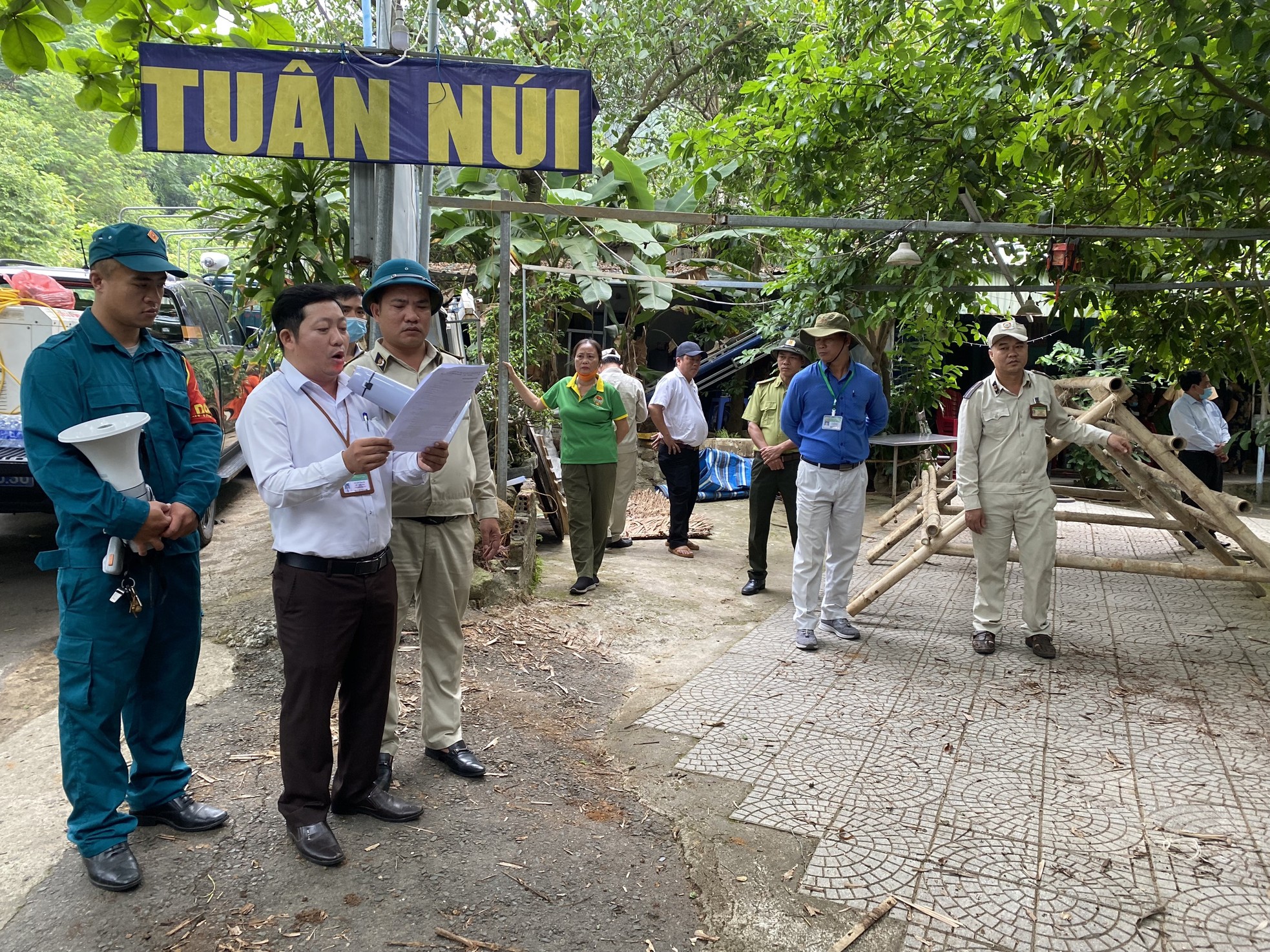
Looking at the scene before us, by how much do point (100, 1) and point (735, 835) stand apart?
4059 millimetres

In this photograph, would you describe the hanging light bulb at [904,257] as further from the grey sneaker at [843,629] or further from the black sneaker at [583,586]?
the black sneaker at [583,586]

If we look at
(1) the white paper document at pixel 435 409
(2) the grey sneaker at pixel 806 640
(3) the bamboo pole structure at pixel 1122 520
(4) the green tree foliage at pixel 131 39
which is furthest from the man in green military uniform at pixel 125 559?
(3) the bamboo pole structure at pixel 1122 520

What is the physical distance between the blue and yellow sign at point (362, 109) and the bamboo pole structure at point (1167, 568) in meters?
3.96

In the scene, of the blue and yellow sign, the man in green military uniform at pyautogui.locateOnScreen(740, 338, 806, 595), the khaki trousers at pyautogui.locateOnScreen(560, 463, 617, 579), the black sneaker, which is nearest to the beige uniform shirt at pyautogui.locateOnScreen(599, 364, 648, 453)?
the khaki trousers at pyautogui.locateOnScreen(560, 463, 617, 579)

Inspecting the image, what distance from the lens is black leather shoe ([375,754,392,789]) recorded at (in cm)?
351

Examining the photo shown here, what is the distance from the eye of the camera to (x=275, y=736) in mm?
4086

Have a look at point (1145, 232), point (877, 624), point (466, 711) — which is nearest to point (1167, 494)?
point (1145, 232)

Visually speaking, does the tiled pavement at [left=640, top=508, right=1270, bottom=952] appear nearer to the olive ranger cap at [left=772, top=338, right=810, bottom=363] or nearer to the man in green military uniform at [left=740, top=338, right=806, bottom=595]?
the man in green military uniform at [left=740, top=338, right=806, bottom=595]

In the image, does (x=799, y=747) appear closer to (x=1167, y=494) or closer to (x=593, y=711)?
(x=593, y=711)

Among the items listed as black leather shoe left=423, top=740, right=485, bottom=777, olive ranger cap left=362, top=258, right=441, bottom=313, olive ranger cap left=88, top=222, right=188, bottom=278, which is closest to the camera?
olive ranger cap left=88, top=222, right=188, bottom=278

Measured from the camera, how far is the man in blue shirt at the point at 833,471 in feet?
19.3

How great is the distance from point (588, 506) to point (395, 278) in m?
3.89

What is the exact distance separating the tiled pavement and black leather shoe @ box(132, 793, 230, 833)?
192 centimetres

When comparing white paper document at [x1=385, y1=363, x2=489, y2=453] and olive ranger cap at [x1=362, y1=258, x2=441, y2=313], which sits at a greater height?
olive ranger cap at [x1=362, y1=258, x2=441, y2=313]
